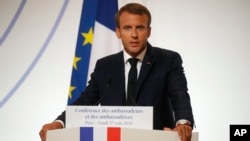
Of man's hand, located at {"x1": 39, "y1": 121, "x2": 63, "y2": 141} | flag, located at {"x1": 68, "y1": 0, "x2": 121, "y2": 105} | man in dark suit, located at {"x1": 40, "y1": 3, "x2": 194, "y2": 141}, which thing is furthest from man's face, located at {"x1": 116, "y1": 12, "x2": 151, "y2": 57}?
flag, located at {"x1": 68, "y1": 0, "x2": 121, "y2": 105}

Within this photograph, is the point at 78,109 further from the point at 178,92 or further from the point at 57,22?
the point at 57,22

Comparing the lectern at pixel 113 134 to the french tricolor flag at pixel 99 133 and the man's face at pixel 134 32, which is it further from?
the man's face at pixel 134 32

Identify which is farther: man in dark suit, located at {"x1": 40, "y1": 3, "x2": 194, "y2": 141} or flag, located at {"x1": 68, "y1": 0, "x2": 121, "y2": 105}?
flag, located at {"x1": 68, "y1": 0, "x2": 121, "y2": 105}

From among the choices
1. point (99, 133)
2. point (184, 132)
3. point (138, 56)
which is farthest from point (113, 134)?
point (138, 56)

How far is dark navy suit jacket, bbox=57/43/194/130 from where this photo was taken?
2.42 metres

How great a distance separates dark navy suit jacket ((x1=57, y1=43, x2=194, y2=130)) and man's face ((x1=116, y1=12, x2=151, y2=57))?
8 cm

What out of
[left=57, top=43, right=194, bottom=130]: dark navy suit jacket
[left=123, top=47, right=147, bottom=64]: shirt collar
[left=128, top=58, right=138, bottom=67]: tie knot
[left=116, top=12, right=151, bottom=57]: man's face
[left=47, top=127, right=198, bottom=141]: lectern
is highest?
[left=116, top=12, right=151, bottom=57]: man's face

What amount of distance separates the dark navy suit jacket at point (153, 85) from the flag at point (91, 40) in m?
1.26

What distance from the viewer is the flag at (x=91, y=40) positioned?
389 cm

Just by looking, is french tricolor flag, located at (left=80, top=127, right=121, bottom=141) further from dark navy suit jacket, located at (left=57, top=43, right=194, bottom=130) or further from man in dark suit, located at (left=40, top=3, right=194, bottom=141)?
dark navy suit jacket, located at (left=57, top=43, right=194, bottom=130)

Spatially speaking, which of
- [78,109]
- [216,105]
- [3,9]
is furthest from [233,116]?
[3,9]

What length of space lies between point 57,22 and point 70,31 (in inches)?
7.8

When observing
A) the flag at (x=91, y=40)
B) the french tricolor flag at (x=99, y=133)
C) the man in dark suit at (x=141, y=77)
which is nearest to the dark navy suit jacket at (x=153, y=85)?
the man in dark suit at (x=141, y=77)

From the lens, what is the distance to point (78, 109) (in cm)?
188
